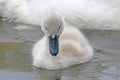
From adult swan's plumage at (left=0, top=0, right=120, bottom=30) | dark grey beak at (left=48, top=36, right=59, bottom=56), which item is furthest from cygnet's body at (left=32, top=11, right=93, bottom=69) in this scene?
adult swan's plumage at (left=0, top=0, right=120, bottom=30)

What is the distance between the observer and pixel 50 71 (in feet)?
18.1

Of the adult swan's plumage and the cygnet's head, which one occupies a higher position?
the adult swan's plumage

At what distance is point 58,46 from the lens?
5496mm

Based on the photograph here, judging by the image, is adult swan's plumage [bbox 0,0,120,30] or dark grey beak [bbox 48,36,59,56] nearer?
dark grey beak [bbox 48,36,59,56]

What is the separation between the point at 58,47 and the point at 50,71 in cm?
23

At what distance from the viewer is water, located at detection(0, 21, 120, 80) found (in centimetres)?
543

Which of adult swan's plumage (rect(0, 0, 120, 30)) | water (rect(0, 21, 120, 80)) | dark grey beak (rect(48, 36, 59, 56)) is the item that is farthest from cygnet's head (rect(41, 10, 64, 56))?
adult swan's plumage (rect(0, 0, 120, 30))

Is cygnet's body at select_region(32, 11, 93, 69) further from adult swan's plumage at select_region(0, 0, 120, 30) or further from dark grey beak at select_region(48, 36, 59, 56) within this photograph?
adult swan's plumage at select_region(0, 0, 120, 30)

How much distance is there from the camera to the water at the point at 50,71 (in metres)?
5.43

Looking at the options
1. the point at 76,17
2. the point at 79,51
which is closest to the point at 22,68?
the point at 79,51

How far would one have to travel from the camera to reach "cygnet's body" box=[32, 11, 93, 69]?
5500 mm

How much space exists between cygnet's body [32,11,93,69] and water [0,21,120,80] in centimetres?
7

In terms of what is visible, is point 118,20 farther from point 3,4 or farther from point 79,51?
point 3,4

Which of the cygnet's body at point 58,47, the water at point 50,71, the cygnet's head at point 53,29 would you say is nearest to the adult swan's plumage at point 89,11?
the water at point 50,71
